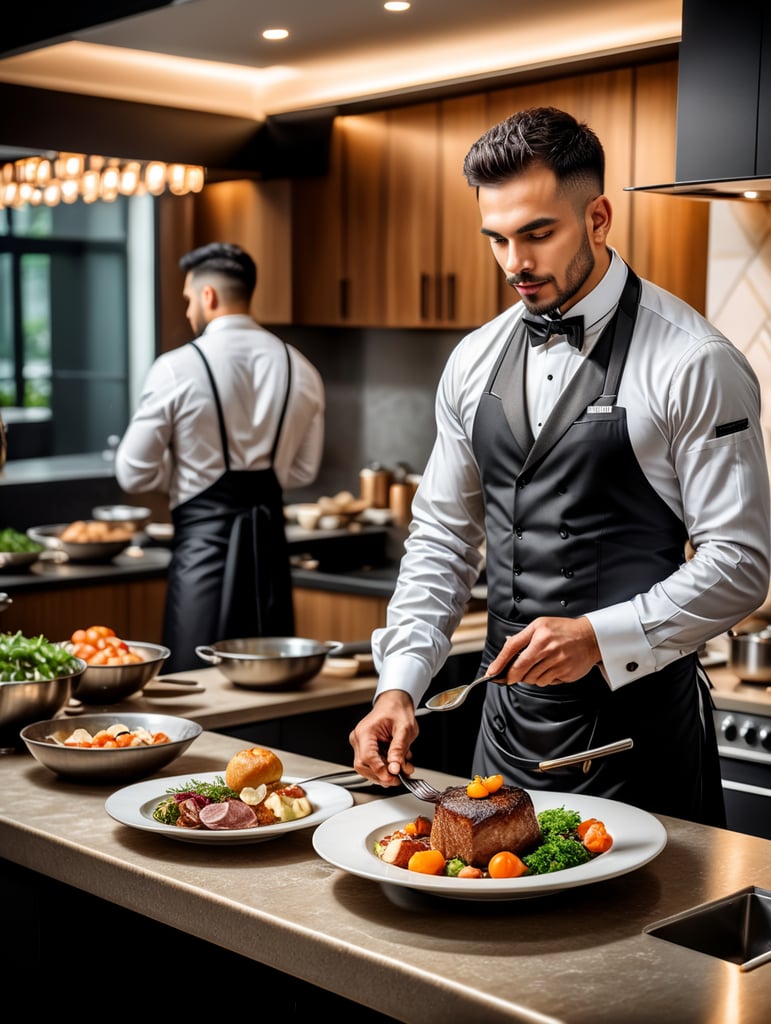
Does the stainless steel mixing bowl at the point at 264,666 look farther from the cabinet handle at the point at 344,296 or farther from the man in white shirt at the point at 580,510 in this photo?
the cabinet handle at the point at 344,296

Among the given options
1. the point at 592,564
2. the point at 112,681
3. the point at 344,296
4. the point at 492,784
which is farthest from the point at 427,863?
the point at 344,296

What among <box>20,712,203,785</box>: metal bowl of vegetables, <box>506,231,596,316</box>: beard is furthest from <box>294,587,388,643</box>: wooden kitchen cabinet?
<box>506,231,596,316</box>: beard

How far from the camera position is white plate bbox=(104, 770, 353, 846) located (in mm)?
1821

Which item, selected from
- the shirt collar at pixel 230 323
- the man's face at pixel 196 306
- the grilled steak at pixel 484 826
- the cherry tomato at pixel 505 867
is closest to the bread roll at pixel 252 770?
the grilled steak at pixel 484 826

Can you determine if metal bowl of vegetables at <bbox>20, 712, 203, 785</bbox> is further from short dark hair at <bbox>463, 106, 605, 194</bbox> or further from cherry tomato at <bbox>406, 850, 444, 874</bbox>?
short dark hair at <bbox>463, 106, 605, 194</bbox>

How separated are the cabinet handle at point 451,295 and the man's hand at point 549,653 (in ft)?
11.0

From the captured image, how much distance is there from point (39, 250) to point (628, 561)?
6.23 metres

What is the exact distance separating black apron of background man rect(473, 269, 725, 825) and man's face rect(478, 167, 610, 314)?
0.14 meters

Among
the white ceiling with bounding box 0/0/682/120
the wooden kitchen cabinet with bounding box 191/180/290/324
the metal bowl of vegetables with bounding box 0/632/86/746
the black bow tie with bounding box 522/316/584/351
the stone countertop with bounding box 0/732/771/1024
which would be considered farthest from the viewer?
the wooden kitchen cabinet with bounding box 191/180/290/324

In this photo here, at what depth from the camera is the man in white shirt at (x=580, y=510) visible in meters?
2.00

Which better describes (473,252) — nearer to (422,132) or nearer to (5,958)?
(422,132)

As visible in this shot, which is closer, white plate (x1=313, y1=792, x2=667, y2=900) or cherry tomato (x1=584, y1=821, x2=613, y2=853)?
white plate (x1=313, y1=792, x2=667, y2=900)

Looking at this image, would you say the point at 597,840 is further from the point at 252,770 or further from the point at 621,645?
the point at 252,770

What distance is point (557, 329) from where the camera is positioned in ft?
7.20
